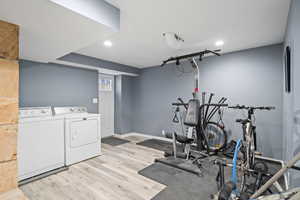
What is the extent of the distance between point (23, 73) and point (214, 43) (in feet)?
13.3

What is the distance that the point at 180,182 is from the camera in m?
2.13

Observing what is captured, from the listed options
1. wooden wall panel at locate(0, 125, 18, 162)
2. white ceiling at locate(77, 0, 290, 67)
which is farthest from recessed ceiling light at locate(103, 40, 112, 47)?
wooden wall panel at locate(0, 125, 18, 162)

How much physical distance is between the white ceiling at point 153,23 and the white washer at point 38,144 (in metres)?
1.22

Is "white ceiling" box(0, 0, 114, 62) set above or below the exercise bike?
above

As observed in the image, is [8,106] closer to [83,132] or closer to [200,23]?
[83,132]

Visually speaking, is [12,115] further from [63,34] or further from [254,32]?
[254,32]

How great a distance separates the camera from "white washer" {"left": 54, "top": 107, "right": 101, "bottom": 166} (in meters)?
2.77

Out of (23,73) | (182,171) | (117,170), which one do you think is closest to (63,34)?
(23,73)

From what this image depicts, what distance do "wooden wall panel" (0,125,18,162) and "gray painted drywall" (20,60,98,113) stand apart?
1974 millimetres

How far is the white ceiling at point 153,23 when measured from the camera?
1.35 metres

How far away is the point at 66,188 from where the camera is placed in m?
2.01

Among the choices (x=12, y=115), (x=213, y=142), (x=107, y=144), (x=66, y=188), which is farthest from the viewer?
(x=107, y=144)

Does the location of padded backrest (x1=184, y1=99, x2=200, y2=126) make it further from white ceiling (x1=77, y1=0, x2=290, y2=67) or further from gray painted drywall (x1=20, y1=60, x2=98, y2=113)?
gray painted drywall (x1=20, y1=60, x2=98, y2=113)

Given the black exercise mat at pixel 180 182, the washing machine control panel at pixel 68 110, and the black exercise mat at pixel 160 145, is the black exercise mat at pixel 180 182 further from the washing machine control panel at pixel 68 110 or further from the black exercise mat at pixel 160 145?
the washing machine control panel at pixel 68 110
